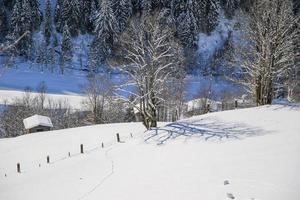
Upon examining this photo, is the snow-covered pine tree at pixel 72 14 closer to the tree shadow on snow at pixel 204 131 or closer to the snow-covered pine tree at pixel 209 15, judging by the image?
the snow-covered pine tree at pixel 209 15

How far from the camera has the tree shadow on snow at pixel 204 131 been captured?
24598 millimetres

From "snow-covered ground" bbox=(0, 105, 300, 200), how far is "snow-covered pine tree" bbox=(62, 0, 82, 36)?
3226 inches

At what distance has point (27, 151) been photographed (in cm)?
4006

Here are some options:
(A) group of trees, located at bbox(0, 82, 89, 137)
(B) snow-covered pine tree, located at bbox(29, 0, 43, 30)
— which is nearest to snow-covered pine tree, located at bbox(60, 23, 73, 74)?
(B) snow-covered pine tree, located at bbox(29, 0, 43, 30)

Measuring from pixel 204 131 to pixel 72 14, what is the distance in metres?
90.5

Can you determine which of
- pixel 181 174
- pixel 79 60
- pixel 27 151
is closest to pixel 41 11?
pixel 79 60

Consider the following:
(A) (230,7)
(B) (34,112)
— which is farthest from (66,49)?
(A) (230,7)

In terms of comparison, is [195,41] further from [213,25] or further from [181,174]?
[181,174]

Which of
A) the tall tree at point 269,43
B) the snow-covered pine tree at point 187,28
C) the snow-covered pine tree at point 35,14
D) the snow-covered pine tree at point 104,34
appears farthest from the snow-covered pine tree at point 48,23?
the tall tree at point 269,43

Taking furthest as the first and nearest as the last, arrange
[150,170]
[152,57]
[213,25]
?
[213,25]
[152,57]
[150,170]

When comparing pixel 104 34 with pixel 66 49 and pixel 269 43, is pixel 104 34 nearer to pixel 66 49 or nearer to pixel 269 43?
pixel 66 49

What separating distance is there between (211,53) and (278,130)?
87429 millimetres

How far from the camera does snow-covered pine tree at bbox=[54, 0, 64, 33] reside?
111562 mm

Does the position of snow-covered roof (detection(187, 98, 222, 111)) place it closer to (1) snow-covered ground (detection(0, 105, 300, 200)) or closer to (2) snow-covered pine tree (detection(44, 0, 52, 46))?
(1) snow-covered ground (detection(0, 105, 300, 200))
